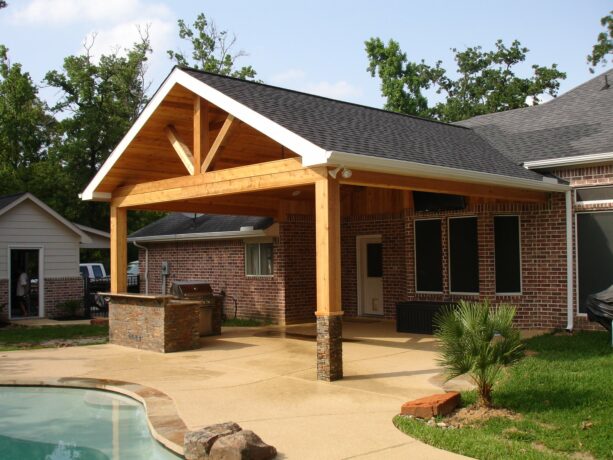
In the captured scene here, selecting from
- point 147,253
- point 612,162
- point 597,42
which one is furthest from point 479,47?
point 612,162

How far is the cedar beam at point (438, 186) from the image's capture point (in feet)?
29.5

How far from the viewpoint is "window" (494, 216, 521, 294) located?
12.8 m

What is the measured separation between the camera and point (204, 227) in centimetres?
1906

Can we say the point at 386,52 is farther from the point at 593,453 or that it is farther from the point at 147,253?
the point at 593,453

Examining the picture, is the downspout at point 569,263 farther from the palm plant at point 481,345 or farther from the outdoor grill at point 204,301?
the outdoor grill at point 204,301

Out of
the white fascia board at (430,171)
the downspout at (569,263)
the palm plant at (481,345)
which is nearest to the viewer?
the palm plant at (481,345)

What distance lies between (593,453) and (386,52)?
34.0m

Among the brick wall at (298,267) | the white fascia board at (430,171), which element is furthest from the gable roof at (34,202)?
the white fascia board at (430,171)

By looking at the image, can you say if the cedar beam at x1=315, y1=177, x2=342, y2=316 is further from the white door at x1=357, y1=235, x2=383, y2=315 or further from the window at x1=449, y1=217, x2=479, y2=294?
the white door at x1=357, y1=235, x2=383, y2=315

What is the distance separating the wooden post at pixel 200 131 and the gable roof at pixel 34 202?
9982 mm

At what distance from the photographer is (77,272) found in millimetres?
20156

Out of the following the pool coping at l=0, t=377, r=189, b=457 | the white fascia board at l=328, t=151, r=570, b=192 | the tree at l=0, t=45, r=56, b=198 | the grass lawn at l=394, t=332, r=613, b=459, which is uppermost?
Result: the tree at l=0, t=45, r=56, b=198

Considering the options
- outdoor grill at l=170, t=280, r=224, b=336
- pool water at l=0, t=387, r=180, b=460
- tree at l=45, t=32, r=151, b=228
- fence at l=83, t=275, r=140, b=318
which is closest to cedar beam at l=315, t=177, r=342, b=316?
pool water at l=0, t=387, r=180, b=460

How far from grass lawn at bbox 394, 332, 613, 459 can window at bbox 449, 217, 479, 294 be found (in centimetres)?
481
